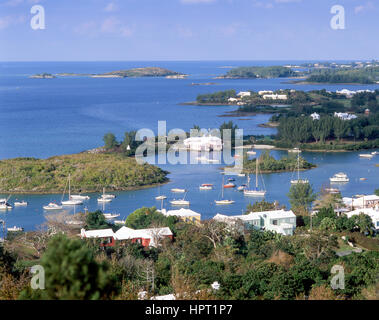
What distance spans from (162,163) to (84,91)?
18.5 metres

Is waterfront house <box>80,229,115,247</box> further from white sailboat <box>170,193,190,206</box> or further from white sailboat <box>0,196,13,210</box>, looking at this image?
white sailboat <box>0,196,13,210</box>

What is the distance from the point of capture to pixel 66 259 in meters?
1.92

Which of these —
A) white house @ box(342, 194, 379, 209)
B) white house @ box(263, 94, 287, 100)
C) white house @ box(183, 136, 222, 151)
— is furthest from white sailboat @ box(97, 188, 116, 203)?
white house @ box(263, 94, 287, 100)

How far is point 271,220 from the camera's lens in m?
6.22

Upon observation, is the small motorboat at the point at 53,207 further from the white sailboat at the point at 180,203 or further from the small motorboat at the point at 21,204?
the white sailboat at the point at 180,203

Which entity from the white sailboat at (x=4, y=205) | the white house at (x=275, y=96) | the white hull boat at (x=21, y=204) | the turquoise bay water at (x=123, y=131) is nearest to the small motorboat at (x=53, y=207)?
the turquoise bay water at (x=123, y=131)

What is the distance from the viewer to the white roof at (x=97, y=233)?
5457 mm

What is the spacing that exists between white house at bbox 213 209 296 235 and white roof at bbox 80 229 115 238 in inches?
43.8

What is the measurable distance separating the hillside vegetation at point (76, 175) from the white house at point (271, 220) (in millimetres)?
3155

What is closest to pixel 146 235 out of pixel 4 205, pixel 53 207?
pixel 53 207

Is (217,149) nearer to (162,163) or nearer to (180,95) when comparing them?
(162,163)

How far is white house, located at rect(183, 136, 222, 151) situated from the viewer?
11.9 metres

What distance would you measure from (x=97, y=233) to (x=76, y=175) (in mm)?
3714
